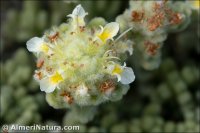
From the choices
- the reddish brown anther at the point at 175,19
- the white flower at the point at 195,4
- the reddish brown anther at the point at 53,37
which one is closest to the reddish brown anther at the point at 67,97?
the reddish brown anther at the point at 53,37

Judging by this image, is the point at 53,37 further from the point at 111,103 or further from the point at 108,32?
the point at 111,103

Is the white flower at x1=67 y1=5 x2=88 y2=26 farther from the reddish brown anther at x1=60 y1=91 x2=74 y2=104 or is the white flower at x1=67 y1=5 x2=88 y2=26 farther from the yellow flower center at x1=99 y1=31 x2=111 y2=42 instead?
the reddish brown anther at x1=60 y1=91 x2=74 y2=104

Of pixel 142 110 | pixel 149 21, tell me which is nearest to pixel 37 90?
pixel 142 110

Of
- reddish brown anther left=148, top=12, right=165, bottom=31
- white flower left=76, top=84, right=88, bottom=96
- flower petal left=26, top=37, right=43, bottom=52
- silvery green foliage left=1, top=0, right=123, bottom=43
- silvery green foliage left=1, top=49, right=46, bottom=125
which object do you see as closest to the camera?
white flower left=76, top=84, right=88, bottom=96

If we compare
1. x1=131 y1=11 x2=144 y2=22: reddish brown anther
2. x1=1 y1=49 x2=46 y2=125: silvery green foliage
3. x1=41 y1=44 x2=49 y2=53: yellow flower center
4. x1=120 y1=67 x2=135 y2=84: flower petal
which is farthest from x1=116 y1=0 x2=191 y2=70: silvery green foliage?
x1=1 y1=49 x2=46 y2=125: silvery green foliage

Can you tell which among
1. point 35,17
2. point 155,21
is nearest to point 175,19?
point 155,21

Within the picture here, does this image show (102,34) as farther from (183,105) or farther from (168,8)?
(183,105)
